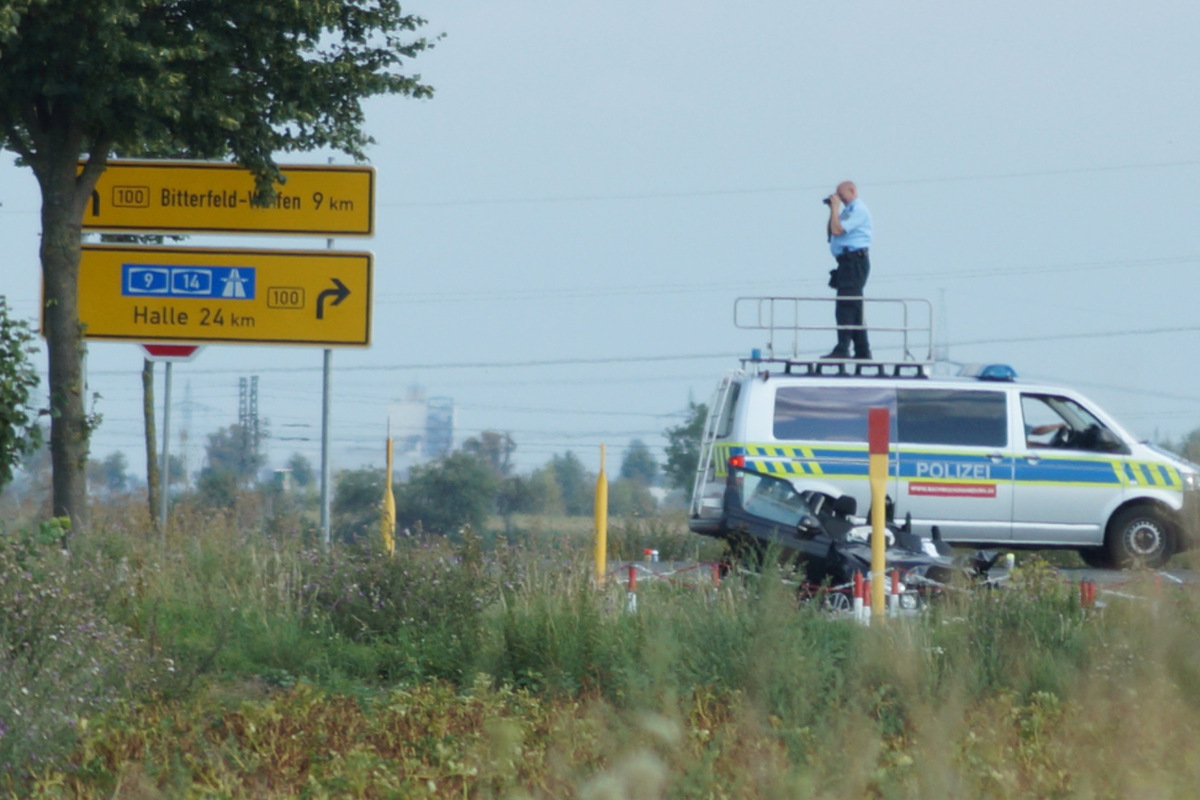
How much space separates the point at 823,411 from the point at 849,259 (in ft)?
5.88

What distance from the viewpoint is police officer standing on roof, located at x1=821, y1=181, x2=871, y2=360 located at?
50.2 ft

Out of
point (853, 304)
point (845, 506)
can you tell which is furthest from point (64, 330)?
point (853, 304)

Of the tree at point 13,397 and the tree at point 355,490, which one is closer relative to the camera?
the tree at point 13,397

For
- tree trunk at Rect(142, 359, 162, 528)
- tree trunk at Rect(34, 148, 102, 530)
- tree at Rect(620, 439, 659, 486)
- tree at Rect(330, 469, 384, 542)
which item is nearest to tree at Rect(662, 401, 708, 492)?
tree at Rect(620, 439, 659, 486)

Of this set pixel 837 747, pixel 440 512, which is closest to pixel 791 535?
pixel 837 747

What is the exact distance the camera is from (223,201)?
12.9 metres

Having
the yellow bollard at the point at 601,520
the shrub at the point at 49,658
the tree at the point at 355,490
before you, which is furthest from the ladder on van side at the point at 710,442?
the tree at the point at 355,490

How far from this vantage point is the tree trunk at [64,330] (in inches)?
442

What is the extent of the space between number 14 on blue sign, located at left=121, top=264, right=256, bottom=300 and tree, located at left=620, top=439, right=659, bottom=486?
30.3m

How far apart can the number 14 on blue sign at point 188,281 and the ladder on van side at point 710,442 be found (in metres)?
4.59

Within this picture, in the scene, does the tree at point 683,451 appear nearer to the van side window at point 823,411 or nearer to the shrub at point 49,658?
the van side window at point 823,411

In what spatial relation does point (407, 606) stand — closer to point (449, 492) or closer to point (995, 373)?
point (995, 373)

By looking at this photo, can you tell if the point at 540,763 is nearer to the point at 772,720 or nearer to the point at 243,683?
the point at 772,720

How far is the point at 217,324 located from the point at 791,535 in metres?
5.16
